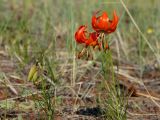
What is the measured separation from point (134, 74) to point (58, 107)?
3.63 feet

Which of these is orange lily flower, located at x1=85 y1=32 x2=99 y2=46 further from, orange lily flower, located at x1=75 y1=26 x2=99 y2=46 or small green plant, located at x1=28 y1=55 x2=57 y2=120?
small green plant, located at x1=28 y1=55 x2=57 y2=120

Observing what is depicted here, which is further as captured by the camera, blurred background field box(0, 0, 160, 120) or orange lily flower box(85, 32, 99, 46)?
blurred background field box(0, 0, 160, 120)

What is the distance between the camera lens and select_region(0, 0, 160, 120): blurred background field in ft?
9.25

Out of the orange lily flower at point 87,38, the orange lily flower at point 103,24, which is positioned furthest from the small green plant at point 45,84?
the orange lily flower at point 103,24

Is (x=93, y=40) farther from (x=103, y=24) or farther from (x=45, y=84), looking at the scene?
(x=45, y=84)

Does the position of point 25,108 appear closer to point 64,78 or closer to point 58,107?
point 58,107

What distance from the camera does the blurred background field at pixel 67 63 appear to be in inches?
111

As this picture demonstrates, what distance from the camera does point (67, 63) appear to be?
3641mm

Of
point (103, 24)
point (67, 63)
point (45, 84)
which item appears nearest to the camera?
point (103, 24)

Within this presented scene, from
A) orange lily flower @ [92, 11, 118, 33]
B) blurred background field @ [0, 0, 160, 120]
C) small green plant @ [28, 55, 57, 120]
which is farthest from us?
blurred background field @ [0, 0, 160, 120]

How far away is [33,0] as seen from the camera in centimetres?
595

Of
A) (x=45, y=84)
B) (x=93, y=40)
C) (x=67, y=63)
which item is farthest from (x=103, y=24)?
(x=67, y=63)

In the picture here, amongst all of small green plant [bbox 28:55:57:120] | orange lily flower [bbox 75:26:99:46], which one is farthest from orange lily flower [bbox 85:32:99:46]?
small green plant [bbox 28:55:57:120]

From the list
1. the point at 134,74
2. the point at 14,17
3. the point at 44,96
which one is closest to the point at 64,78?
the point at 134,74
